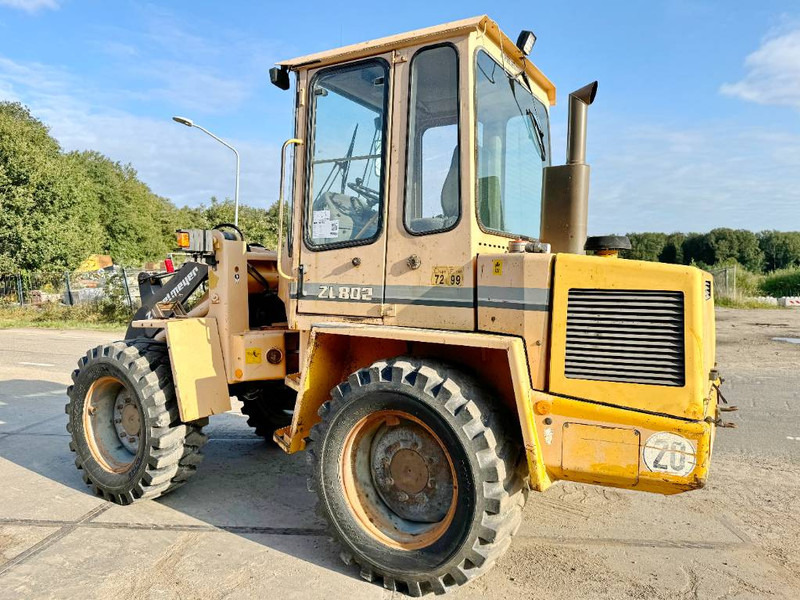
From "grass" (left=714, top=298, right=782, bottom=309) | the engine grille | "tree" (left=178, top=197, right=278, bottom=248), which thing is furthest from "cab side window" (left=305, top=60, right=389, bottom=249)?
"grass" (left=714, top=298, right=782, bottom=309)

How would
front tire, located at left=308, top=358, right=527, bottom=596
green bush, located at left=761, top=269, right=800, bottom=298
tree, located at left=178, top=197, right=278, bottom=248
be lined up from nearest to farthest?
front tire, located at left=308, top=358, right=527, bottom=596 → tree, located at left=178, top=197, right=278, bottom=248 → green bush, located at left=761, top=269, right=800, bottom=298

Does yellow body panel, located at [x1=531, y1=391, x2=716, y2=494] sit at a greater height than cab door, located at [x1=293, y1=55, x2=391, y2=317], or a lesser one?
lesser

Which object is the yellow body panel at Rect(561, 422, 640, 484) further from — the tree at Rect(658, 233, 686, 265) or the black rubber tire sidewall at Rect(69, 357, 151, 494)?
the tree at Rect(658, 233, 686, 265)

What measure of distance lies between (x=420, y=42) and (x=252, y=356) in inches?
94.7

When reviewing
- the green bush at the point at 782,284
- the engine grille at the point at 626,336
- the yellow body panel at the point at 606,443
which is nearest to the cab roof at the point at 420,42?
the engine grille at the point at 626,336

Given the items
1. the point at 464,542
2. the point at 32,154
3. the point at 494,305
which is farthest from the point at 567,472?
the point at 32,154

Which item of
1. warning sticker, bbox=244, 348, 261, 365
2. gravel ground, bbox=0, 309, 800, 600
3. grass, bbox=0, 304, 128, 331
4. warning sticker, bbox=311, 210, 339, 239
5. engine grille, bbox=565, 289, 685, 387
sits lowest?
gravel ground, bbox=0, 309, 800, 600

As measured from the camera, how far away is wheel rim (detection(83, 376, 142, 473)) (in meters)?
4.65

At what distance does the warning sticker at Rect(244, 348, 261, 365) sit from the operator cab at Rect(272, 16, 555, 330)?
525 mm

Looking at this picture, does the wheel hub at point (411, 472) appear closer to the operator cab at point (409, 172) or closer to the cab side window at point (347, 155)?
the operator cab at point (409, 172)

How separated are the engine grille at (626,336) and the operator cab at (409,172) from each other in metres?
0.58

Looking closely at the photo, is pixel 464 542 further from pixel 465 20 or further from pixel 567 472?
pixel 465 20

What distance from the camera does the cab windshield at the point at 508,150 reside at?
11.6 feet

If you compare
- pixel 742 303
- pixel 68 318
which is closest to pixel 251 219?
pixel 68 318
